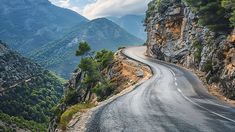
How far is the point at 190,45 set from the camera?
58625mm

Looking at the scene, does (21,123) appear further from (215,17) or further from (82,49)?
(215,17)

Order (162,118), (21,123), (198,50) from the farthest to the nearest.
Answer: (21,123) → (198,50) → (162,118)

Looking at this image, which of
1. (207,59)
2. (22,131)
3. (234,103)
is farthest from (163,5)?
(22,131)

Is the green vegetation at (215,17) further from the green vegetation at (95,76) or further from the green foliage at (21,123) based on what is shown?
the green foliage at (21,123)

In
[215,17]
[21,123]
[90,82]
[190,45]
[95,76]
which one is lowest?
[21,123]

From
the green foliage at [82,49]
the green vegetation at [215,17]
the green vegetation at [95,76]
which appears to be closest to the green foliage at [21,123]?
the green foliage at [82,49]

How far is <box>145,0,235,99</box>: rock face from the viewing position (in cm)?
2955

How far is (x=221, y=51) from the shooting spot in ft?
104

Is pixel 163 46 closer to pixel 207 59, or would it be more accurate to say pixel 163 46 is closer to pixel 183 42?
pixel 183 42

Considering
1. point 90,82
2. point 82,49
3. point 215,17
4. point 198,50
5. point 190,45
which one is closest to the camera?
point 215,17

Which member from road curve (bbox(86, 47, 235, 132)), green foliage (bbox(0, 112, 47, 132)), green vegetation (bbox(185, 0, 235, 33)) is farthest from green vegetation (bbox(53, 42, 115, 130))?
green foliage (bbox(0, 112, 47, 132))

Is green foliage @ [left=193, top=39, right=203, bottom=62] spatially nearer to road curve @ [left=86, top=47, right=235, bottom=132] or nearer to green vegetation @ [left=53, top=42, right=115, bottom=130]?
green vegetation @ [left=53, top=42, right=115, bottom=130]

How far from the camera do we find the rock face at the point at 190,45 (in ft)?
96.9

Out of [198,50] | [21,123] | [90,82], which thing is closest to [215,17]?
[198,50]
